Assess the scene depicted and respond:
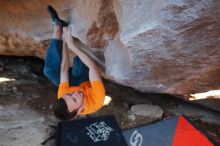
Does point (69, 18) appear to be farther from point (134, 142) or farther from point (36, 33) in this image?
point (134, 142)

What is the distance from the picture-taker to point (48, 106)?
335 centimetres

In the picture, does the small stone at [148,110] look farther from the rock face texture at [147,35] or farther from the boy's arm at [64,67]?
the boy's arm at [64,67]

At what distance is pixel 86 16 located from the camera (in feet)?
8.20

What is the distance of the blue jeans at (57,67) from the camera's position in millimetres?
2400

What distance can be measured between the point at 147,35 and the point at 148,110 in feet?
5.00

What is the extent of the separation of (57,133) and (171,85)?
3.69 ft

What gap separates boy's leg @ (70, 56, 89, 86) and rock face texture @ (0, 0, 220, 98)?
0.15 metres

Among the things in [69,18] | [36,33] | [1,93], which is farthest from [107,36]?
[1,93]

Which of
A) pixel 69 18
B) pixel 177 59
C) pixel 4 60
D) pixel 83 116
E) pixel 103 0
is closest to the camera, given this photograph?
pixel 177 59

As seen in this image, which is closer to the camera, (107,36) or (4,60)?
(107,36)

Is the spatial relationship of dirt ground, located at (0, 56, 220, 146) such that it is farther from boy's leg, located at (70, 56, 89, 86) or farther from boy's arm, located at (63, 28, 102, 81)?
boy's arm, located at (63, 28, 102, 81)

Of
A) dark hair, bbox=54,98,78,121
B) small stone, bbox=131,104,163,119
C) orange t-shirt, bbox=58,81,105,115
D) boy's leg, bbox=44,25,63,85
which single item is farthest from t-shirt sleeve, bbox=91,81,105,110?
small stone, bbox=131,104,163,119

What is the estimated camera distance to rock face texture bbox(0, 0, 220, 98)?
1.86 m

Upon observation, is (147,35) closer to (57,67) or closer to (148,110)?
(57,67)
